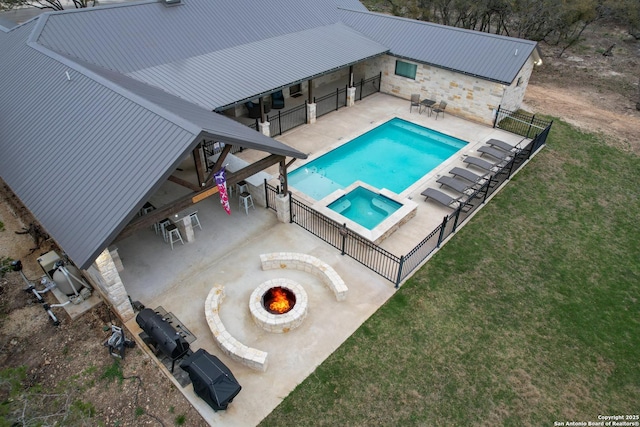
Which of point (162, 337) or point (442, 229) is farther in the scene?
point (442, 229)

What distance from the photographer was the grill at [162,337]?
1055 centimetres

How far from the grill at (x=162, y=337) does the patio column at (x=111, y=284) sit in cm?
105

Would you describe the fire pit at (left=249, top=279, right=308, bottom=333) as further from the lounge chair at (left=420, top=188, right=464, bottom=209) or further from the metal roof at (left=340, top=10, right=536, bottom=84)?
the metal roof at (left=340, top=10, right=536, bottom=84)

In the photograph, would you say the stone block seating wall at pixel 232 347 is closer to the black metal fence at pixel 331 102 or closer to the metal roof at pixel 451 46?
the black metal fence at pixel 331 102

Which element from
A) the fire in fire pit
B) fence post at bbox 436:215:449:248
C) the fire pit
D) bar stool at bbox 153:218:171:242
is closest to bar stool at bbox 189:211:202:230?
bar stool at bbox 153:218:171:242

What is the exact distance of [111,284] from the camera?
11406 millimetres

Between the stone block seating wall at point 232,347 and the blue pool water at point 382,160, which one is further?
the blue pool water at point 382,160

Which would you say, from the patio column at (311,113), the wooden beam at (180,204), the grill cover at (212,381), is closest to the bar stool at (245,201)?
the wooden beam at (180,204)

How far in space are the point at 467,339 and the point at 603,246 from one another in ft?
25.5

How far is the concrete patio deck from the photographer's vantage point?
10.8 meters

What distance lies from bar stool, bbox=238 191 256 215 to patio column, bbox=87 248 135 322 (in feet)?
18.6

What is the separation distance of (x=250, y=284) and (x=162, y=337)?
3.42 metres

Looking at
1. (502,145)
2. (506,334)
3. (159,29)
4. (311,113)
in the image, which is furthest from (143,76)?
(506,334)

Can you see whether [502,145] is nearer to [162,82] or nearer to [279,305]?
[279,305]
